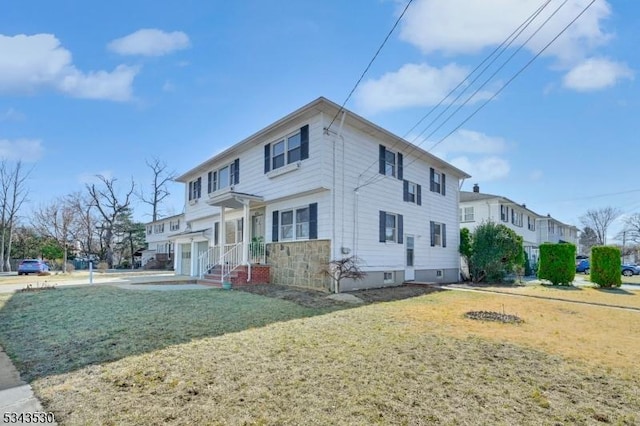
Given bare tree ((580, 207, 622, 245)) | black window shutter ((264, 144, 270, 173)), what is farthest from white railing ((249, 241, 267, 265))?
bare tree ((580, 207, 622, 245))

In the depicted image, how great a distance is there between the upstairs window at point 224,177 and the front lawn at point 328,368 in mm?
9575

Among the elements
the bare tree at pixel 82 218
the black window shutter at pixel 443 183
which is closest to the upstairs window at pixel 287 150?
the black window shutter at pixel 443 183

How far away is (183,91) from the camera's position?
1407 centimetres

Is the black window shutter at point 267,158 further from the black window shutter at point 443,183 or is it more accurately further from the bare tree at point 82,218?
the bare tree at point 82,218

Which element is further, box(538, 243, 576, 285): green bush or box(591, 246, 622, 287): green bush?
box(538, 243, 576, 285): green bush

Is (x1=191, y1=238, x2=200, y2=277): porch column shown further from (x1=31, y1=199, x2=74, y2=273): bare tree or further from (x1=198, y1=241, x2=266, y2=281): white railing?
(x1=31, y1=199, x2=74, y2=273): bare tree

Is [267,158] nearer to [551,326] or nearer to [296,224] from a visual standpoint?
[296,224]

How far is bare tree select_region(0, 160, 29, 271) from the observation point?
1442 inches

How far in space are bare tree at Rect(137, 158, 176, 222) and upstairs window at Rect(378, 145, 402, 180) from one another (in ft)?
114

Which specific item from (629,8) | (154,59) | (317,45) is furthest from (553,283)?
(154,59)

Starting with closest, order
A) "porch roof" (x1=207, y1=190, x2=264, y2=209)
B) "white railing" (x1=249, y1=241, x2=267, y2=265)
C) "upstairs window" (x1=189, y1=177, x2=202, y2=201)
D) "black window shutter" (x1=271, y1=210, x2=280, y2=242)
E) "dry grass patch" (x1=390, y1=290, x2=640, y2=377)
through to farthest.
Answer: "dry grass patch" (x1=390, y1=290, x2=640, y2=377) < "porch roof" (x1=207, y1=190, x2=264, y2=209) < "black window shutter" (x1=271, y1=210, x2=280, y2=242) < "white railing" (x1=249, y1=241, x2=267, y2=265) < "upstairs window" (x1=189, y1=177, x2=202, y2=201)

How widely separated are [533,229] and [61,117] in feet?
122

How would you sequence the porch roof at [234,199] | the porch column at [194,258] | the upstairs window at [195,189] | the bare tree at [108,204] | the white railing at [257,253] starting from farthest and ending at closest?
the bare tree at [108,204], the upstairs window at [195,189], the porch column at [194,258], the white railing at [257,253], the porch roof at [234,199]

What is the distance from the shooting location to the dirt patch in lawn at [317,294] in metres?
9.56
